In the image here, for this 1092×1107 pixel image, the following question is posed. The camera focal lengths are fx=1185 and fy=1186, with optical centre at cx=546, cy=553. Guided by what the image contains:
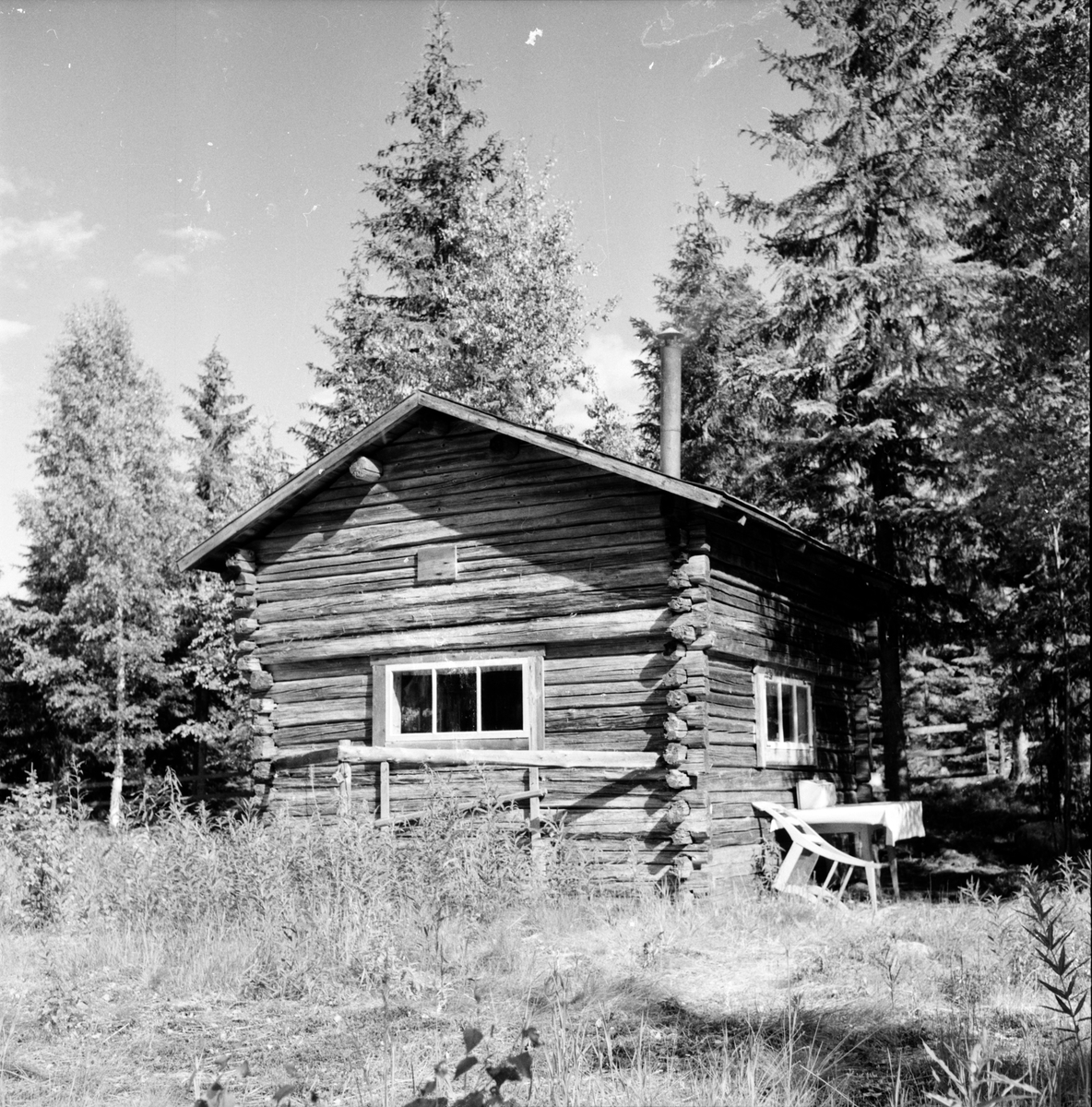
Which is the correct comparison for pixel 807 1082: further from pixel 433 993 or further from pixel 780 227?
pixel 780 227

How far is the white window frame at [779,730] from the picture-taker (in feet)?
50.4

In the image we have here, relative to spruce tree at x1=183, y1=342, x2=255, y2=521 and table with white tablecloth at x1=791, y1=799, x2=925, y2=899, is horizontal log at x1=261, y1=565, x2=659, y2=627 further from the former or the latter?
spruce tree at x1=183, y1=342, x2=255, y2=521

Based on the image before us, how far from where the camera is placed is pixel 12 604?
30.3m

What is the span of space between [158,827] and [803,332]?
555 inches

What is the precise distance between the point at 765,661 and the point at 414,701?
4609 mm

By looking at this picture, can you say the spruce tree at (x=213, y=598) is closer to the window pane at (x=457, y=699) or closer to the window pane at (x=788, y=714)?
the window pane at (x=457, y=699)

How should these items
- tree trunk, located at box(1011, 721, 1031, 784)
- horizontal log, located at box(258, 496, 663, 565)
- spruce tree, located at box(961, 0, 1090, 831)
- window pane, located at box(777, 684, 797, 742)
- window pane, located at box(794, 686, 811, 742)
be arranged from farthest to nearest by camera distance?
tree trunk, located at box(1011, 721, 1031, 784)
window pane, located at box(794, 686, 811, 742)
window pane, located at box(777, 684, 797, 742)
horizontal log, located at box(258, 496, 663, 565)
spruce tree, located at box(961, 0, 1090, 831)

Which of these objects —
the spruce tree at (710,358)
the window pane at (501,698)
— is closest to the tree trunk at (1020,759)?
the spruce tree at (710,358)

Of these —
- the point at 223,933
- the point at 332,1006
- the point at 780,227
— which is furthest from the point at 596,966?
the point at 780,227

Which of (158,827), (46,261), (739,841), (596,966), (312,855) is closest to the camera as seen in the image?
(596,966)

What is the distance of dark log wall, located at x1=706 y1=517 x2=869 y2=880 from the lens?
14.2m

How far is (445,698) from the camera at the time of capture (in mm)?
15258

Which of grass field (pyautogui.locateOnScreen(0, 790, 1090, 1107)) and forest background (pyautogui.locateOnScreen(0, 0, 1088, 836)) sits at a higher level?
forest background (pyautogui.locateOnScreen(0, 0, 1088, 836))

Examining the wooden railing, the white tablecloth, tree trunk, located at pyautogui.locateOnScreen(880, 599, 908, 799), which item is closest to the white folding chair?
the white tablecloth
